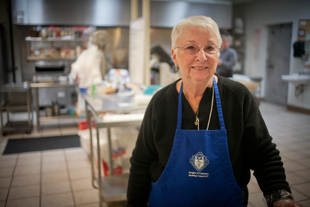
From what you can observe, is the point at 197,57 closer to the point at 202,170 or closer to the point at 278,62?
the point at 202,170

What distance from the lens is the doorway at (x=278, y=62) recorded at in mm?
1562

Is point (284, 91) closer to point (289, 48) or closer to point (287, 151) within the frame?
point (289, 48)

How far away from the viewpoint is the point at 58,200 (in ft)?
9.62

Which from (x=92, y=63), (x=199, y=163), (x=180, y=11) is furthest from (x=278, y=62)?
(x=180, y=11)

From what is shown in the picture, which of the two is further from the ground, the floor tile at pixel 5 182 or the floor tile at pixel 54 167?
the floor tile at pixel 5 182

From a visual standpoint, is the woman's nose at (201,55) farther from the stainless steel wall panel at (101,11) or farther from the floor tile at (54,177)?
the stainless steel wall panel at (101,11)

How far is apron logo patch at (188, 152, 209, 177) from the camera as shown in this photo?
1288mm

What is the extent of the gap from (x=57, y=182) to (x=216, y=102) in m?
2.59

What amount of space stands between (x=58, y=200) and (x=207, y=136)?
2163 millimetres

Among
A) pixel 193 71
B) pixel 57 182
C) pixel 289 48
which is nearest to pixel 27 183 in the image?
pixel 57 182

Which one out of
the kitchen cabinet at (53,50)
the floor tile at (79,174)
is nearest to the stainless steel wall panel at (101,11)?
the kitchen cabinet at (53,50)

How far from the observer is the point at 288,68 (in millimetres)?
1541

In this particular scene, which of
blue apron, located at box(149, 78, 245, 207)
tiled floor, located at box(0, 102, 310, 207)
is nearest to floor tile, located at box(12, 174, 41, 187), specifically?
tiled floor, located at box(0, 102, 310, 207)

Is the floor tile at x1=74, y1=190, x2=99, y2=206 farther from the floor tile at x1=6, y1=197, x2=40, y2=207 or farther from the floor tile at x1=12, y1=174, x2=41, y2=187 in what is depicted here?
the floor tile at x1=12, y1=174, x2=41, y2=187
